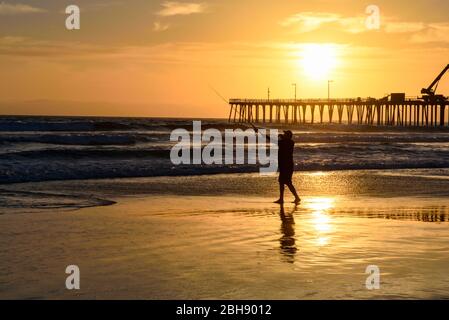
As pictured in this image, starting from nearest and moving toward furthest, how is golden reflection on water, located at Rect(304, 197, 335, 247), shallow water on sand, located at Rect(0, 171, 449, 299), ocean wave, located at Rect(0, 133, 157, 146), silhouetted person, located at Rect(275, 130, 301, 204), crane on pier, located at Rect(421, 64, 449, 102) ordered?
1. shallow water on sand, located at Rect(0, 171, 449, 299)
2. golden reflection on water, located at Rect(304, 197, 335, 247)
3. silhouetted person, located at Rect(275, 130, 301, 204)
4. ocean wave, located at Rect(0, 133, 157, 146)
5. crane on pier, located at Rect(421, 64, 449, 102)

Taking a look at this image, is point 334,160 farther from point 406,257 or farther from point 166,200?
point 406,257

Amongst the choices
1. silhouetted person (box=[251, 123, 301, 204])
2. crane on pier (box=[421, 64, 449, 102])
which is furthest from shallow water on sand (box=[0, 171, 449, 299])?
crane on pier (box=[421, 64, 449, 102])

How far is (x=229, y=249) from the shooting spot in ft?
31.1

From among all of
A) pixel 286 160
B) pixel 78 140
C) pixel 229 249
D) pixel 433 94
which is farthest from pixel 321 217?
pixel 433 94

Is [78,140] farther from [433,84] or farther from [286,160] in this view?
[433,84]

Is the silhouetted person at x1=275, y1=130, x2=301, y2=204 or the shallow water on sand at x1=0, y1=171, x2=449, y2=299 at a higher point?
the silhouetted person at x1=275, y1=130, x2=301, y2=204

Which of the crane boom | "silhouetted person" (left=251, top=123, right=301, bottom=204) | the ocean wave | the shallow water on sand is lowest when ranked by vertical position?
the shallow water on sand

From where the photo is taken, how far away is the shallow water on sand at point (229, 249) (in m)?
7.34

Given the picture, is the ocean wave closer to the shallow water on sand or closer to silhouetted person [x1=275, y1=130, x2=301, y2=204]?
the shallow water on sand

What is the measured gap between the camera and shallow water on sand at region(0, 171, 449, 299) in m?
7.34

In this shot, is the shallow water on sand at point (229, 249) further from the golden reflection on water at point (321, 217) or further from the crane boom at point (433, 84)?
the crane boom at point (433, 84)
